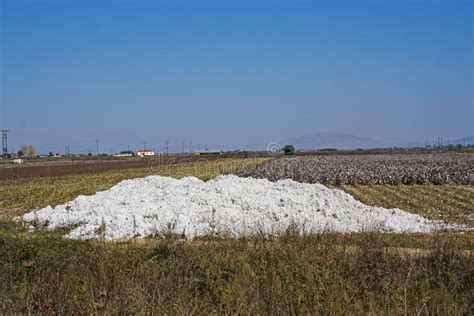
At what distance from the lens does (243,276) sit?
7559mm

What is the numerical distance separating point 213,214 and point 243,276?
585 cm

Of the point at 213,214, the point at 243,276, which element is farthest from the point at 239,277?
the point at 213,214

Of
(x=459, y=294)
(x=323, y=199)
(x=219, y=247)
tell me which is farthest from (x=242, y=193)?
(x=459, y=294)

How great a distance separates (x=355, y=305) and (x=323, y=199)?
1035cm

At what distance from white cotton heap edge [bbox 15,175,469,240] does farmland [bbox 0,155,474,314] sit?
2.02 m

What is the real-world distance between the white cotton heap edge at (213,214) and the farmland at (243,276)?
2.02 meters

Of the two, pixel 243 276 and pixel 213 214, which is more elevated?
pixel 213 214

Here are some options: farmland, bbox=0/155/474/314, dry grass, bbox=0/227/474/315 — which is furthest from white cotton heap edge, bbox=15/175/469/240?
dry grass, bbox=0/227/474/315

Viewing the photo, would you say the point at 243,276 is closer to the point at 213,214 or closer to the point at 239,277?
the point at 239,277

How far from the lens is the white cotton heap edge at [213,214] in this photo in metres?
12.6

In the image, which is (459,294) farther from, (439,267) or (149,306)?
(149,306)

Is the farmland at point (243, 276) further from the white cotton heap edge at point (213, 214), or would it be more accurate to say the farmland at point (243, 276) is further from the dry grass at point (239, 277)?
the white cotton heap edge at point (213, 214)

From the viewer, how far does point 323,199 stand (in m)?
16.6

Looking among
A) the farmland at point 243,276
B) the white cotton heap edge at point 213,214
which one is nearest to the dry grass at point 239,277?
the farmland at point 243,276
